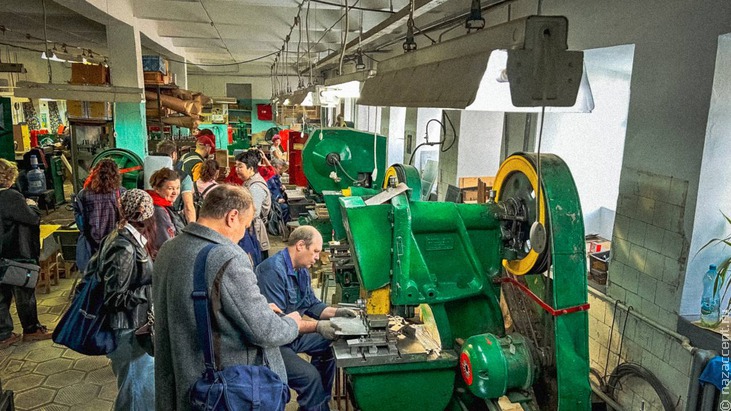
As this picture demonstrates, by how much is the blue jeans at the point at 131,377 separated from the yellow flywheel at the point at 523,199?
222 centimetres

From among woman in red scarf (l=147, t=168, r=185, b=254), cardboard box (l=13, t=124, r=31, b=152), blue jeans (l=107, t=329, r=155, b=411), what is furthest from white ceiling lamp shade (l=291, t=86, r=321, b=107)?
cardboard box (l=13, t=124, r=31, b=152)

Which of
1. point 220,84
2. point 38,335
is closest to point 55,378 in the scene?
point 38,335

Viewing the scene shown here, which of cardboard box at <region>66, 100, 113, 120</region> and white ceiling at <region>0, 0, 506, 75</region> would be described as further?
cardboard box at <region>66, 100, 113, 120</region>

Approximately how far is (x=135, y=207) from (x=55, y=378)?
2222mm

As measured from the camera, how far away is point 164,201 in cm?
385

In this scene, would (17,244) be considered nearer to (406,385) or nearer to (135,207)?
(135,207)

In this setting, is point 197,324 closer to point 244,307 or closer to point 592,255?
point 244,307

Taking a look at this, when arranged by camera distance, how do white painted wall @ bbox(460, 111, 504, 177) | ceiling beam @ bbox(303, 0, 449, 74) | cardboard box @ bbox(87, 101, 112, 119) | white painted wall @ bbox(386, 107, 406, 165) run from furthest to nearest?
white painted wall @ bbox(386, 107, 406, 165) < cardboard box @ bbox(87, 101, 112, 119) < white painted wall @ bbox(460, 111, 504, 177) < ceiling beam @ bbox(303, 0, 449, 74)

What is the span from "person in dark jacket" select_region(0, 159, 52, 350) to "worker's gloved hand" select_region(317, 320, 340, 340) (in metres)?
3.21

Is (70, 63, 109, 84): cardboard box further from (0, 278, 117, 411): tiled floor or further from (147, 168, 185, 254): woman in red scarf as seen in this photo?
(147, 168, 185, 254): woman in red scarf

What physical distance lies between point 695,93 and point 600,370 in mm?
2051

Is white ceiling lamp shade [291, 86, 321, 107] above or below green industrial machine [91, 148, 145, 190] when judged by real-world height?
above

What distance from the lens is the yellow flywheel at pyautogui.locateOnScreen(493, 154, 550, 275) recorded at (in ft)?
7.59

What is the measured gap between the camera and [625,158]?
347cm
